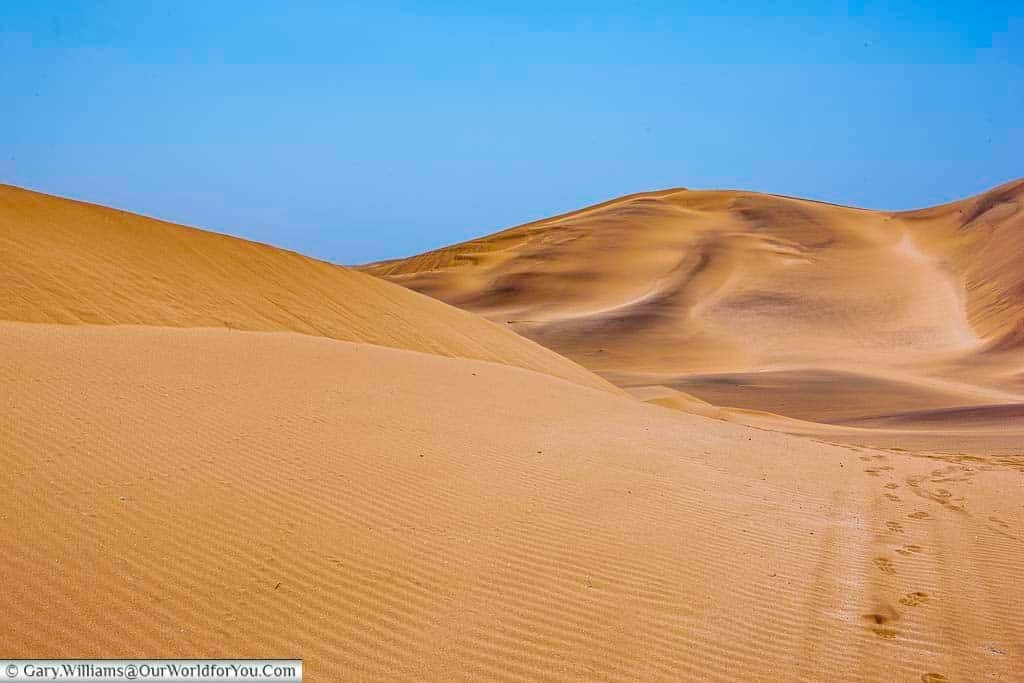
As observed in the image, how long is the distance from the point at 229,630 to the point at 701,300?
47718 mm

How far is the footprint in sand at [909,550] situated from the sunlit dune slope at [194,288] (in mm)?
10578

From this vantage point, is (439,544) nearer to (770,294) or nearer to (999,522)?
(999,522)

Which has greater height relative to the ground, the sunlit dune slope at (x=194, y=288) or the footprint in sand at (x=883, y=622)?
the sunlit dune slope at (x=194, y=288)

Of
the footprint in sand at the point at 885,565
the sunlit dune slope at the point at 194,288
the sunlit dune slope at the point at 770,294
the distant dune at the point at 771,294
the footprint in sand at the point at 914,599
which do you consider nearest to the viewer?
the footprint in sand at the point at 914,599

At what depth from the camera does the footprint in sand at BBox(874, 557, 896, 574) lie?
7.60 metres

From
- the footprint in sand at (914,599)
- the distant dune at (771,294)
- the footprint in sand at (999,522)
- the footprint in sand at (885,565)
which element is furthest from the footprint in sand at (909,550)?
the distant dune at (771,294)

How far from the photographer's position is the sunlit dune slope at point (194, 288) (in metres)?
14.5

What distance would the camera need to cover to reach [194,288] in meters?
17.3

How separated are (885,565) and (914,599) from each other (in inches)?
32.2

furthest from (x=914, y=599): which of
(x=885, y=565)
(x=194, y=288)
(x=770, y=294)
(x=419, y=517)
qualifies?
(x=770, y=294)

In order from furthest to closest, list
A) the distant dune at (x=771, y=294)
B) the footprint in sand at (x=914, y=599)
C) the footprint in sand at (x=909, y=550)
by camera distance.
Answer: the distant dune at (x=771, y=294)
the footprint in sand at (x=909, y=550)
the footprint in sand at (x=914, y=599)

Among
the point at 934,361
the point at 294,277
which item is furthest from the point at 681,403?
the point at 934,361

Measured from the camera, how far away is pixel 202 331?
1477 cm

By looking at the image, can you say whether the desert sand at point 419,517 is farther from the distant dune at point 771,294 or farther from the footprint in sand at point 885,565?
the distant dune at point 771,294
